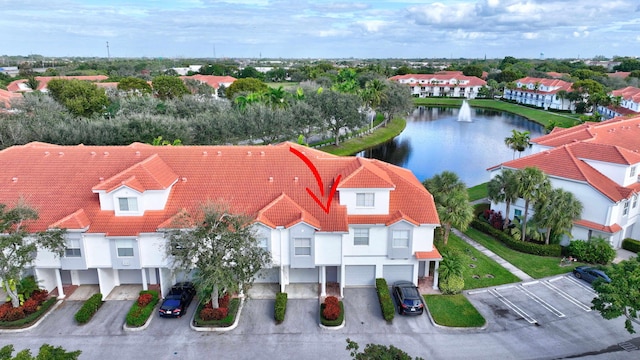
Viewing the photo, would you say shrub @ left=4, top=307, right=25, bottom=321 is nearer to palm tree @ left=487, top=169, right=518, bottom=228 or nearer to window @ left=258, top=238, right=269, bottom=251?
window @ left=258, top=238, right=269, bottom=251

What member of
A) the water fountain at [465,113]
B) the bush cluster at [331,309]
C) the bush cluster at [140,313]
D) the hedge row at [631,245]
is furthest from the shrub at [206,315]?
the water fountain at [465,113]

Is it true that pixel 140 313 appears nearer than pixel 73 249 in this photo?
Yes

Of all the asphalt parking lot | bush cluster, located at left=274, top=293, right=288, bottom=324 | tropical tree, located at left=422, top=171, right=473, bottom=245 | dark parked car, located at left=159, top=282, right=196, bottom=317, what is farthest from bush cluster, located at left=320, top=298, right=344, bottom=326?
tropical tree, located at left=422, top=171, right=473, bottom=245

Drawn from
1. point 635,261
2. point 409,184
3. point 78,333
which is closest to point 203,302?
point 78,333

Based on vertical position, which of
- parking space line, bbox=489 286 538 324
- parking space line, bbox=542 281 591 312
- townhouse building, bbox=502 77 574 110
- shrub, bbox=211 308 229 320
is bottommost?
parking space line, bbox=489 286 538 324

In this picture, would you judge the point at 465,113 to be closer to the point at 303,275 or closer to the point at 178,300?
the point at 303,275

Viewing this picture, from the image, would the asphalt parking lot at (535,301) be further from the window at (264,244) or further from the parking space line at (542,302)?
the window at (264,244)

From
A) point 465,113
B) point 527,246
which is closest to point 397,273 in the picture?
point 527,246
